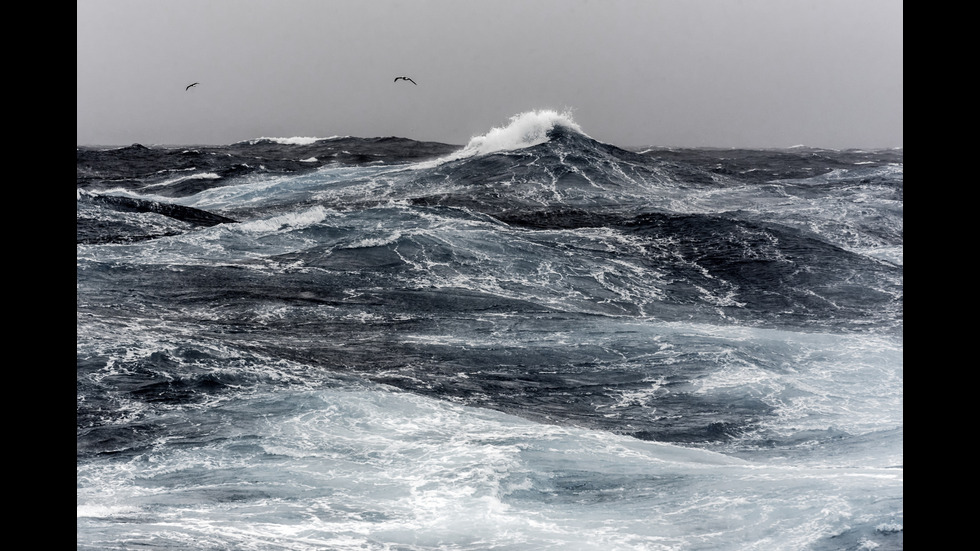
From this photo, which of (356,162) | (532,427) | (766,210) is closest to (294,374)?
(532,427)

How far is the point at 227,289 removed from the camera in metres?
23.9

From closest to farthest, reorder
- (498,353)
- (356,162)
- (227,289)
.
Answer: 1. (498,353)
2. (227,289)
3. (356,162)

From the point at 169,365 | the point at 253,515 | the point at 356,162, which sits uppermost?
the point at 356,162

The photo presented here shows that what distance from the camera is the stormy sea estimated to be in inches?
426

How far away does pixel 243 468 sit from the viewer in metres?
12.6

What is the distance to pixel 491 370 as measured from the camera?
58.7 feet

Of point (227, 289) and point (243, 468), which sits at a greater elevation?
point (227, 289)

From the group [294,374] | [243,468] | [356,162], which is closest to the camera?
[243,468]

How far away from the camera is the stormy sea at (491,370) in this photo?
1082 centimetres

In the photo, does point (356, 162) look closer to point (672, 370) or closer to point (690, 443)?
point (672, 370)

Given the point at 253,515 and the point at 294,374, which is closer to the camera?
the point at 253,515

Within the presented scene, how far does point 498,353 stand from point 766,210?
2089 cm

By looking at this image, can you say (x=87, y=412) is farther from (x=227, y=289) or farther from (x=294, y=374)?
(x=227, y=289)
